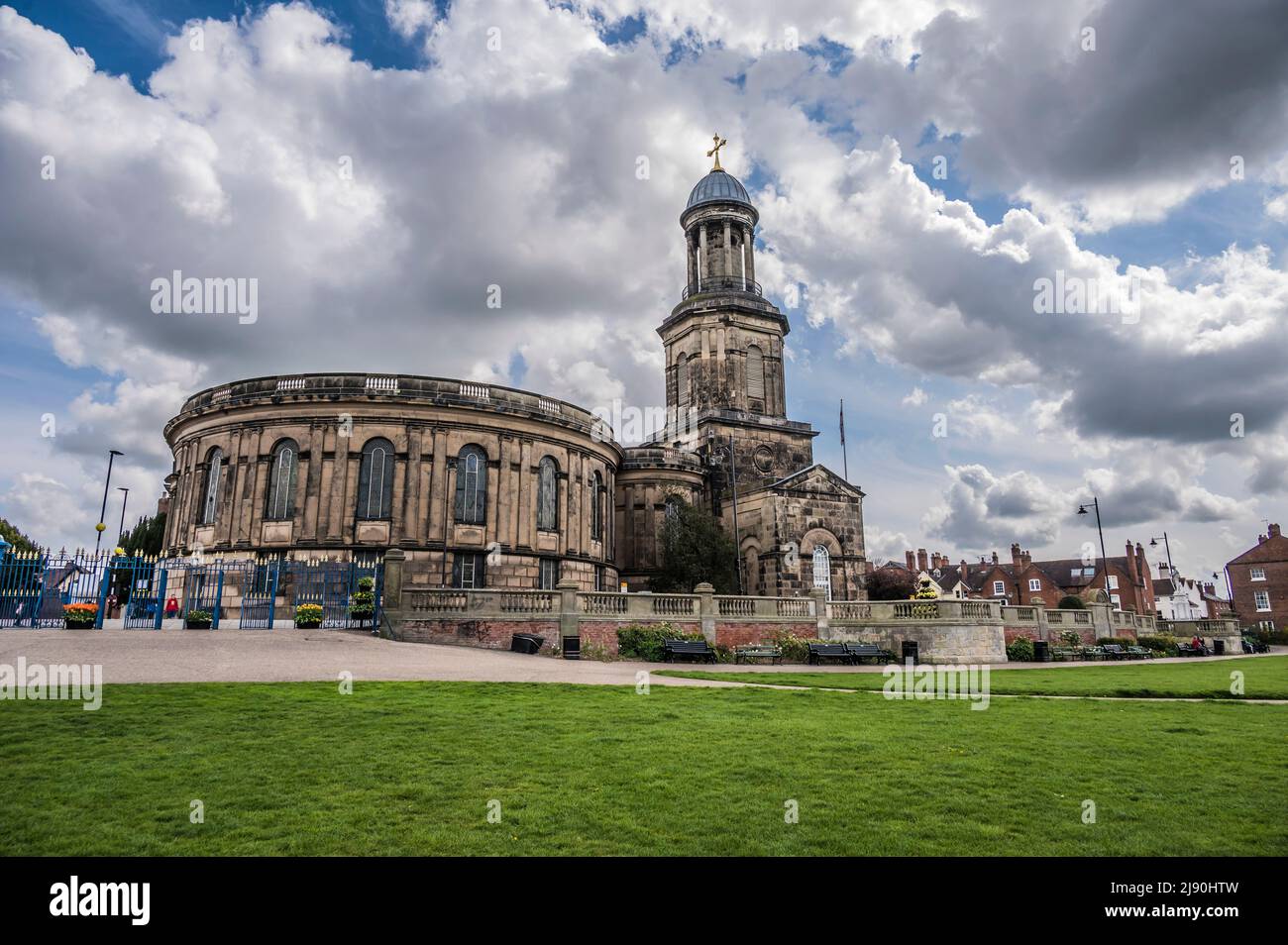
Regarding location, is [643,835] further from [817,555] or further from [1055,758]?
[817,555]

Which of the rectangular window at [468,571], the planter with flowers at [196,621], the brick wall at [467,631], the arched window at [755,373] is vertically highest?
the arched window at [755,373]

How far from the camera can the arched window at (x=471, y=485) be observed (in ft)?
114

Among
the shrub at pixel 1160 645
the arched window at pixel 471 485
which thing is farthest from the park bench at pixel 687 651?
the shrub at pixel 1160 645

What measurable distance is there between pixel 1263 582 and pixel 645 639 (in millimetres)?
71316

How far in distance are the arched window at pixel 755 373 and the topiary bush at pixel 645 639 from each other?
27637 mm

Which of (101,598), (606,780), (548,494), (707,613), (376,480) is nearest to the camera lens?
(606,780)

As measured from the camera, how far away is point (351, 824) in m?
5.85

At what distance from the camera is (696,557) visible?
39.9m

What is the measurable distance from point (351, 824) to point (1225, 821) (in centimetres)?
696

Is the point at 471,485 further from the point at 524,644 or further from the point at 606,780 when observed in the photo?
the point at 606,780

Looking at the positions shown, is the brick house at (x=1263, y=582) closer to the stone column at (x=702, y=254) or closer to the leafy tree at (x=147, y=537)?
the stone column at (x=702, y=254)

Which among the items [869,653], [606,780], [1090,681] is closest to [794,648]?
[869,653]
